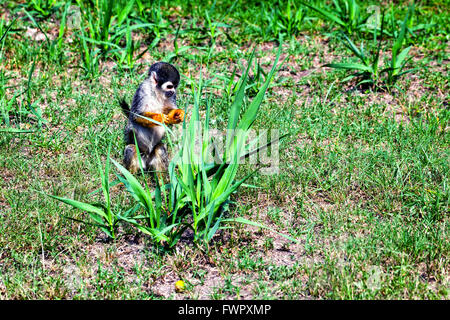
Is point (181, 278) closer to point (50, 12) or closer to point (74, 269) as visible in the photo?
point (74, 269)

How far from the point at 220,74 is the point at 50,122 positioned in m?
1.78

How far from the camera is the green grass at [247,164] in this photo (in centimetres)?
335

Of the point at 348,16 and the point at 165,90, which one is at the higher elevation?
the point at 348,16

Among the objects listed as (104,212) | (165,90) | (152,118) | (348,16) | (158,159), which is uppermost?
(348,16)

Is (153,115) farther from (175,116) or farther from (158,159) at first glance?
(158,159)

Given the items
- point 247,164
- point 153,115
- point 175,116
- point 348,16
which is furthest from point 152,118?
point 348,16

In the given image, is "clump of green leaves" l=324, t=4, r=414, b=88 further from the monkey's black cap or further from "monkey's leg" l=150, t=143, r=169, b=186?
"monkey's leg" l=150, t=143, r=169, b=186

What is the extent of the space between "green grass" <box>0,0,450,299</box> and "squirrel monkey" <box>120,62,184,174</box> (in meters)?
0.20

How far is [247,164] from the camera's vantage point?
448 cm

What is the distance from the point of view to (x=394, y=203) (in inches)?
156

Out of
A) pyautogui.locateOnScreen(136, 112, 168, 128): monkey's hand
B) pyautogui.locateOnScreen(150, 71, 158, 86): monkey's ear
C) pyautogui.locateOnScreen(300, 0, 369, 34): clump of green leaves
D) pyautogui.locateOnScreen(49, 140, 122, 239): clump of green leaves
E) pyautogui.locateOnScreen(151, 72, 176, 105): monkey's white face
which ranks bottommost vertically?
pyautogui.locateOnScreen(49, 140, 122, 239): clump of green leaves

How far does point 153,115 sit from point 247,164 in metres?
0.88

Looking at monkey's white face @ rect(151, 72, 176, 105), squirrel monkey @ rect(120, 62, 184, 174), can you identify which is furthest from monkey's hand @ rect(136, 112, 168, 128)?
monkey's white face @ rect(151, 72, 176, 105)

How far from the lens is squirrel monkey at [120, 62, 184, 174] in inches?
169
